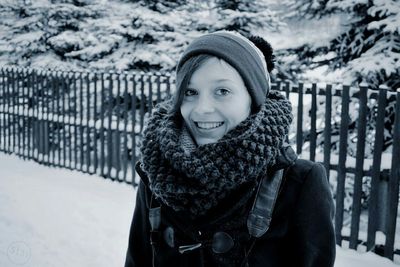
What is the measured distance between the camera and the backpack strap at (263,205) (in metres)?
1.36

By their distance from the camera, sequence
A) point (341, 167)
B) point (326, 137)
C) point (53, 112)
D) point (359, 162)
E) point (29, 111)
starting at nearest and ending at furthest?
point (359, 162)
point (341, 167)
point (326, 137)
point (53, 112)
point (29, 111)

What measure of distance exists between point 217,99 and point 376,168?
364cm

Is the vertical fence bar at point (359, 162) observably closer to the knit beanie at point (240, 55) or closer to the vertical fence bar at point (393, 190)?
the vertical fence bar at point (393, 190)

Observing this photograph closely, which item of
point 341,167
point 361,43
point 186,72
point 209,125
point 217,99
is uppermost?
point 361,43

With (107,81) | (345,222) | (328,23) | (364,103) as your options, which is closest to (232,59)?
(364,103)

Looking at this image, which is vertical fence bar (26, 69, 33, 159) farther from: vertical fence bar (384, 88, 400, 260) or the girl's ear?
the girl's ear

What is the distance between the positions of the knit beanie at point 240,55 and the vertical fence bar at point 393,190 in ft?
10.8

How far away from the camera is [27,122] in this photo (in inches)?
356

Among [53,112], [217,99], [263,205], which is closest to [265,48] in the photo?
[217,99]

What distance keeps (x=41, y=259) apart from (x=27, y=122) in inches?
220

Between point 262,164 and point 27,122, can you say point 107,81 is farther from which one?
point 262,164

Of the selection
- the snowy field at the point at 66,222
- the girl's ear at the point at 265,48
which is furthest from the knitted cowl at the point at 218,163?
the snowy field at the point at 66,222

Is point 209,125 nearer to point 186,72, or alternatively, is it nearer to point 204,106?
point 204,106

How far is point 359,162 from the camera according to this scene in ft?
15.0
